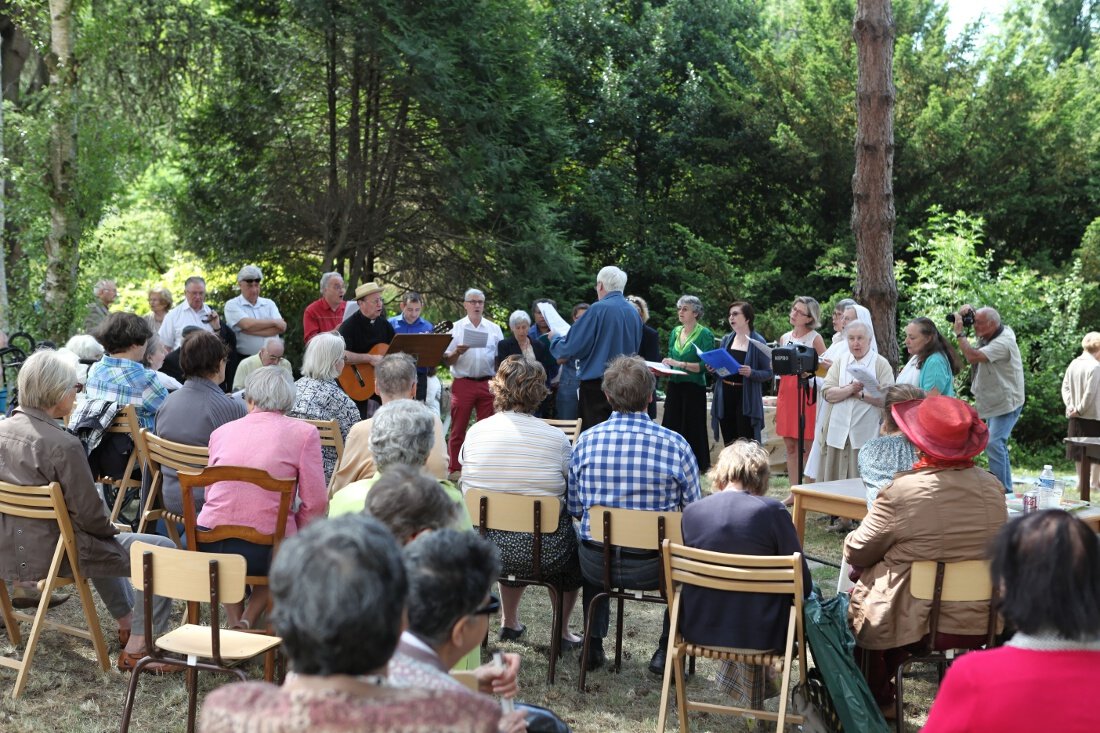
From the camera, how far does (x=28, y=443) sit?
450 centimetres

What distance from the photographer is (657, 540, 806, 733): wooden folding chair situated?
3771 millimetres

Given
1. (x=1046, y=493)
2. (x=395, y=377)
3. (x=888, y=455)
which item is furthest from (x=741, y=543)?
(x=1046, y=493)

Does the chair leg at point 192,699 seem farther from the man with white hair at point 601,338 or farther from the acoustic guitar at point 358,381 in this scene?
the acoustic guitar at point 358,381

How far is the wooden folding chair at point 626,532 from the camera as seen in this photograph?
14.9 ft

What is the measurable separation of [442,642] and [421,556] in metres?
0.18

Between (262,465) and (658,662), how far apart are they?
199 centimetres

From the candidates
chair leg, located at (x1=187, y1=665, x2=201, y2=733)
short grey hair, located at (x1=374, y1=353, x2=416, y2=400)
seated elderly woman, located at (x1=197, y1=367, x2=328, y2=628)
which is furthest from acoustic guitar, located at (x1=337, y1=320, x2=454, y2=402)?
chair leg, located at (x1=187, y1=665, x2=201, y2=733)

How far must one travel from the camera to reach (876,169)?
877 centimetres

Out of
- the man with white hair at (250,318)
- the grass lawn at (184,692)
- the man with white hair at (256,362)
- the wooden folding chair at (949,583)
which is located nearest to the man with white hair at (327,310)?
the man with white hair at (250,318)

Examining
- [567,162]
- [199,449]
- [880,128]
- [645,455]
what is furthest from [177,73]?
[645,455]

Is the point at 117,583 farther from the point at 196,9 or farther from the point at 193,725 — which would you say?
the point at 196,9

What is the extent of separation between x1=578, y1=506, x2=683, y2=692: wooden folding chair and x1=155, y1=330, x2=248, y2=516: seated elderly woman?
2042mm

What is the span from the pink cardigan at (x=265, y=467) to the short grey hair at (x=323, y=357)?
4.74 ft

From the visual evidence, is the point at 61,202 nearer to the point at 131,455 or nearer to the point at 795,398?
the point at 131,455
